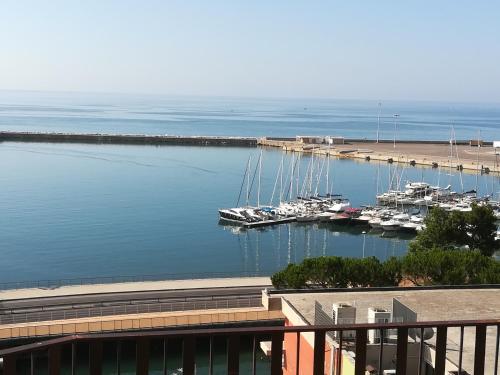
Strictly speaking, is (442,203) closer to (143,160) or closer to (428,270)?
(428,270)

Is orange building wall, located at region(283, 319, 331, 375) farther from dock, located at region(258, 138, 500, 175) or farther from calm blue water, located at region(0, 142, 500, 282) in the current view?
dock, located at region(258, 138, 500, 175)

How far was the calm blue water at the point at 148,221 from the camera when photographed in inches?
1050

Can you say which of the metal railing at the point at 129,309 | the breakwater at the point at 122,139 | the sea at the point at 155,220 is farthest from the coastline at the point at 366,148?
the metal railing at the point at 129,309

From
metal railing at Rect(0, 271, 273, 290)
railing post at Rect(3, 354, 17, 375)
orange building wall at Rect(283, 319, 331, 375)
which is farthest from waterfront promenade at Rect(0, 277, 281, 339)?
railing post at Rect(3, 354, 17, 375)

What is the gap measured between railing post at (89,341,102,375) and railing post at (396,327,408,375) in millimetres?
1310

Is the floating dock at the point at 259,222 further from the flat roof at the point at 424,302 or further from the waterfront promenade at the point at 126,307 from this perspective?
the flat roof at the point at 424,302

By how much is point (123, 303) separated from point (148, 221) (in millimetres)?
17507

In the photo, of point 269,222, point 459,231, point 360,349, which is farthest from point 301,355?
point 269,222

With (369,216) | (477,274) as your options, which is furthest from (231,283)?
(369,216)

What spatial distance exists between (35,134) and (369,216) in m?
51.8

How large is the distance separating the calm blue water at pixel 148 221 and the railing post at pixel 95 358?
877 inches

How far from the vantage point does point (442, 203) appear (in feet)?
133

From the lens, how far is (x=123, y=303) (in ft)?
56.4

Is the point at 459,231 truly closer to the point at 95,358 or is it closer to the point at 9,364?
the point at 95,358
